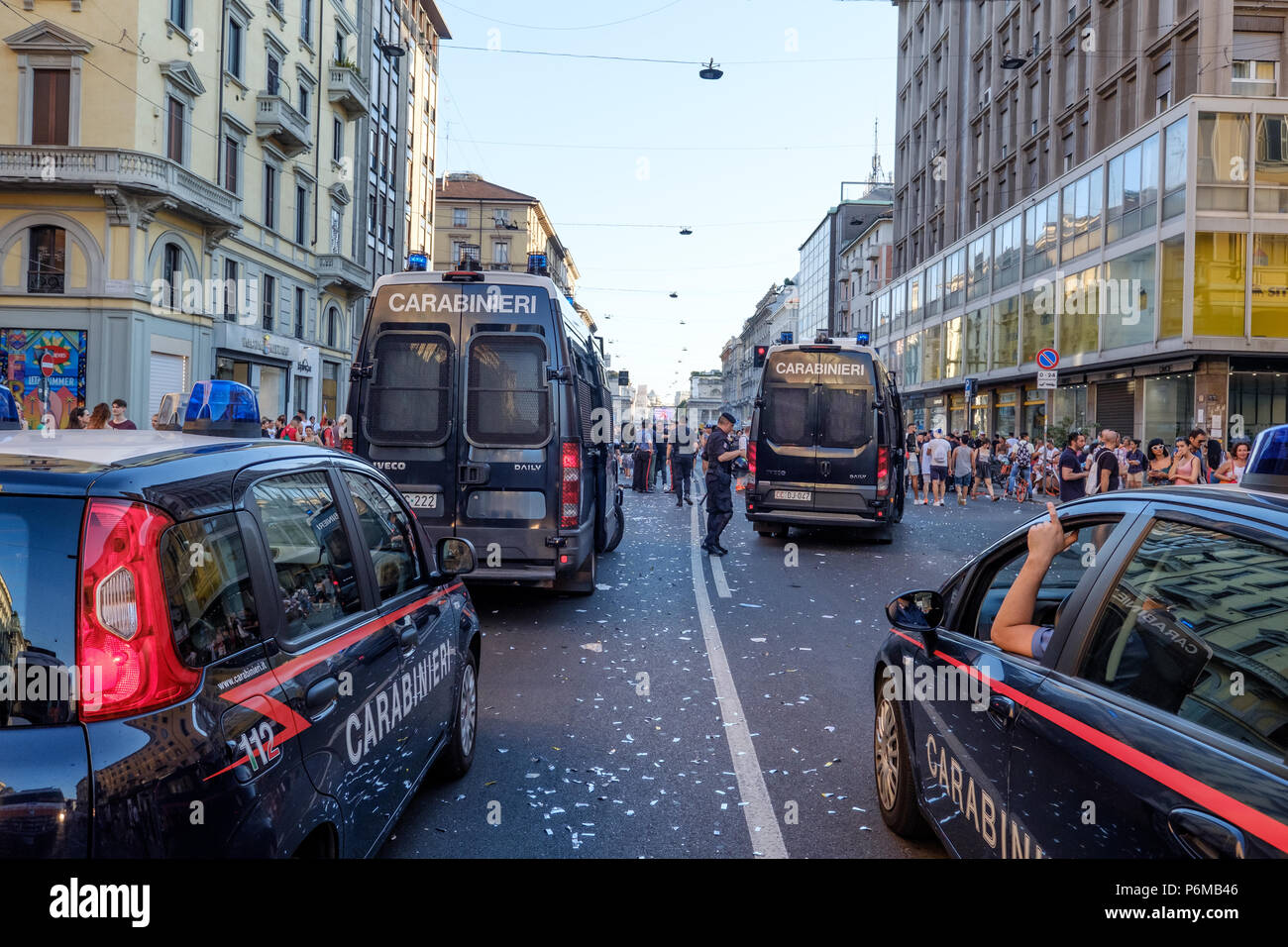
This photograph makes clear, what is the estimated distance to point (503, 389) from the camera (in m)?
8.03

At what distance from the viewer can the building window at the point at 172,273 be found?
26766mm

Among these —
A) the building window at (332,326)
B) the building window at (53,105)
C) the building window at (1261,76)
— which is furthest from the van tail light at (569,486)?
the building window at (332,326)

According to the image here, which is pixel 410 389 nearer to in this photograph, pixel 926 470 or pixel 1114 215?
pixel 926 470

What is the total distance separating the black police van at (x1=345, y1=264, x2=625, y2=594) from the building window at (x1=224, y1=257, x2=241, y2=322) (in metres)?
24.6

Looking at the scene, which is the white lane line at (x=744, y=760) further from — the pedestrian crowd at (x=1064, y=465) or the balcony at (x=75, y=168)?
the balcony at (x=75, y=168)

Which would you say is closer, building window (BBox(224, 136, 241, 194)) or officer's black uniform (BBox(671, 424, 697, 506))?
officer's black uniform (BBox(671, 424, 697, 506))

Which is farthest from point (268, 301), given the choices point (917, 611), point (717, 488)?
point (917, 611)

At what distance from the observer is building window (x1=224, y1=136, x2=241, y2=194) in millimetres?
30109

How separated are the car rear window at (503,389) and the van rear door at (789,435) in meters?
6.88

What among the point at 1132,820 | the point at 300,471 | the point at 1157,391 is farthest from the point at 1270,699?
the point at 1157,391

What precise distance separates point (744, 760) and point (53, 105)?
27681mm

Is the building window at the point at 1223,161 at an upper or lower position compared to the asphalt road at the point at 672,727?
upper

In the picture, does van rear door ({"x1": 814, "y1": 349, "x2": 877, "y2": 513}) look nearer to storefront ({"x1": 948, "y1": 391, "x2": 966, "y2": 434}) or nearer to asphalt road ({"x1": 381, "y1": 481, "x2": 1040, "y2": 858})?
asphalt road ({"x1": 381, "y1": 481, "x2": 1040, "y2": 858})

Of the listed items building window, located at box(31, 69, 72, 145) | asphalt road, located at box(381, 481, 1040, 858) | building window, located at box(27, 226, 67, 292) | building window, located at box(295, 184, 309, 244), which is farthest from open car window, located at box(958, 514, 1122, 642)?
building window, located at box(295, 184, 309, 244)
